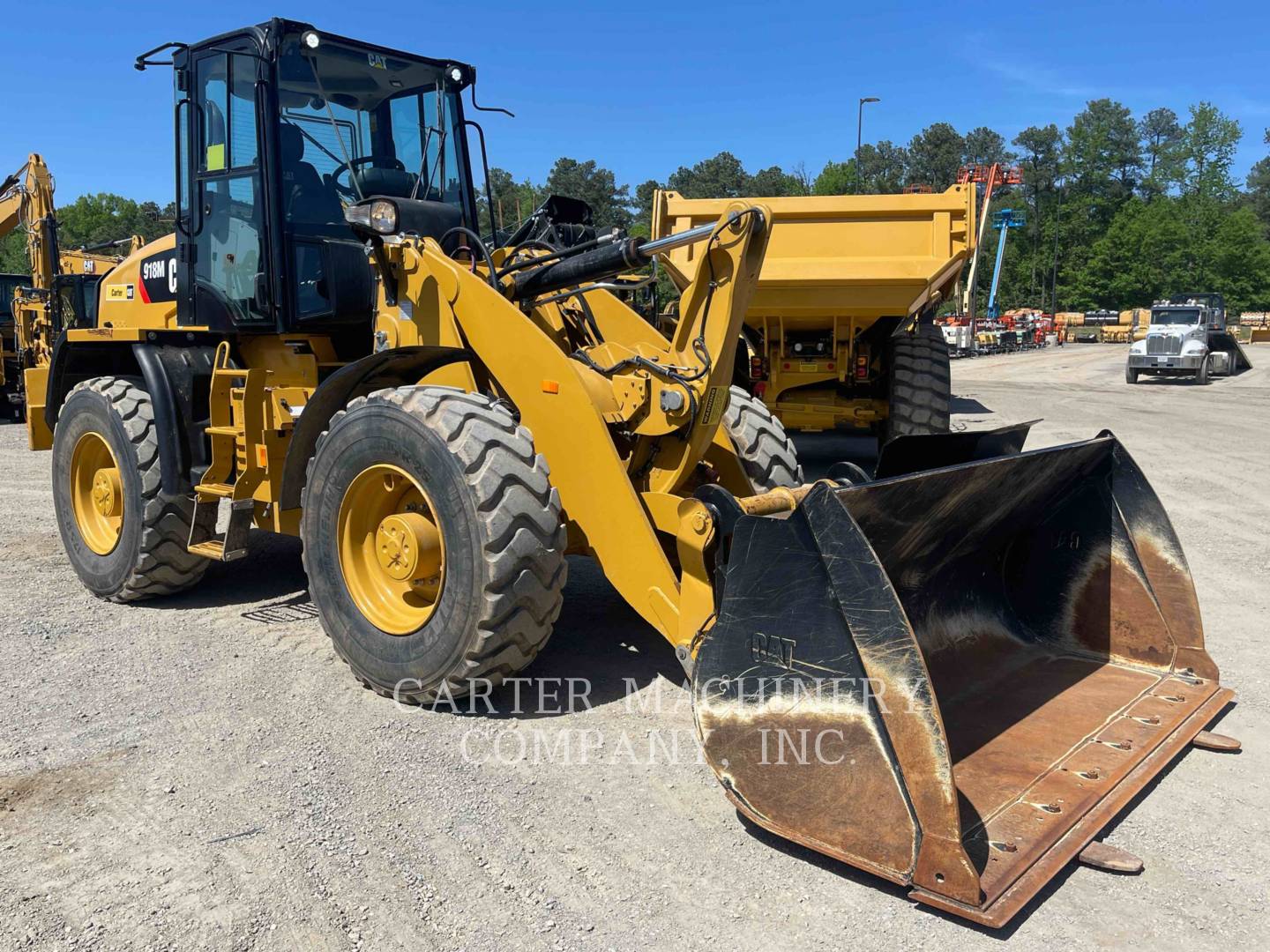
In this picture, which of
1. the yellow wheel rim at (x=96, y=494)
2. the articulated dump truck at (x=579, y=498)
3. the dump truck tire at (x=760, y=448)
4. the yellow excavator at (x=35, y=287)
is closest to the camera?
the articulated dump truck at (x=579, y=498)

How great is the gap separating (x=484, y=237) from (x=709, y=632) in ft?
11.1

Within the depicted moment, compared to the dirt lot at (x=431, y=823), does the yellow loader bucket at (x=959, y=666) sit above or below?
above

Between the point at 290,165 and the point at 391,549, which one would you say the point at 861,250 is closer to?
the point at 290,165

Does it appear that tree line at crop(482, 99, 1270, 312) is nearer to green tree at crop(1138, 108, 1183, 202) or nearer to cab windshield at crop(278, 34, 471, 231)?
green tree at crop(1138, 108, 1183, 202)

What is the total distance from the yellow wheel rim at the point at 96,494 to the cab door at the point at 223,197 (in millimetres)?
1042

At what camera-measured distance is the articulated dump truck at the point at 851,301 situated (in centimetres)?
820

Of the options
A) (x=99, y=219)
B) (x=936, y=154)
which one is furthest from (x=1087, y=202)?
(x=99, y=219)

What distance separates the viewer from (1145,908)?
2654 mm

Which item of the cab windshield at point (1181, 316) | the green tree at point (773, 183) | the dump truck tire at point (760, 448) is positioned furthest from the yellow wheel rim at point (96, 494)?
the green tree at point (773, 183)

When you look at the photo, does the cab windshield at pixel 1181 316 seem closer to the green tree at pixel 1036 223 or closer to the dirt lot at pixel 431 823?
the dirt lot at pixel 431 823

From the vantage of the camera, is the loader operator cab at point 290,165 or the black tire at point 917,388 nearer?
the loader operator cab at point 290,165

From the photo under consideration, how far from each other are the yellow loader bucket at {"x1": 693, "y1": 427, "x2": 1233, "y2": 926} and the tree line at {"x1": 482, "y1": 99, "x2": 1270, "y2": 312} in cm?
5344

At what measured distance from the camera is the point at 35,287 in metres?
14.9

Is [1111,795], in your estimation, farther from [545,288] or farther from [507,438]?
[545,288]
